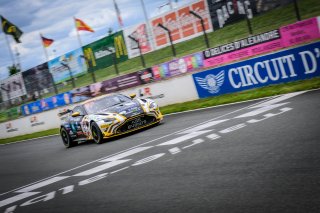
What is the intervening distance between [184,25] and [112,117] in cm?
1312

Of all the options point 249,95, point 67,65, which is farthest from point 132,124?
point 67,65

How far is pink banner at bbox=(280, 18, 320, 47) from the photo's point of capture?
1571 centimetres

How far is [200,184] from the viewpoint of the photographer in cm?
525

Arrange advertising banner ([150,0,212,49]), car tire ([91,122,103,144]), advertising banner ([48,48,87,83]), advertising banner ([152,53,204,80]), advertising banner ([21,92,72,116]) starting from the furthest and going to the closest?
1. advertising banner ([48,48,87,83])
2. advertising banner ([21,92,72,116])
3. advertising banner ([150,0,212,49])
4. advertising banner ([152,53,204,80])
5. car tire ([91,122,103,144])

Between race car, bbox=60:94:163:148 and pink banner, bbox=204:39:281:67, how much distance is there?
6.69 meters

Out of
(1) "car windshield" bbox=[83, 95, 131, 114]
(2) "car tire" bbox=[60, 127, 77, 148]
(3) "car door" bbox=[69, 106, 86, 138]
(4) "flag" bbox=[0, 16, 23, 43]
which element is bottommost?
(2) "car tire" bbox=[60, 127, 77, 148]

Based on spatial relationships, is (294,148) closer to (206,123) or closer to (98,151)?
(206,123)

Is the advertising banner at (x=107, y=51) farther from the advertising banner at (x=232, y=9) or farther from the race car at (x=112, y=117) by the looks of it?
the race car at (x=112, y=117)

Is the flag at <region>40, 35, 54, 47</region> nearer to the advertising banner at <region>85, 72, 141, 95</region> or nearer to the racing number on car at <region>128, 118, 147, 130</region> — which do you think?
the advertising banner at <region>85, 72, 141, 95</region>

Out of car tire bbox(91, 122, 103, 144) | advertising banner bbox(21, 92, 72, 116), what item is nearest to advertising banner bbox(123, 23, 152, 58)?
advertising banner bbox(21, 92, 72, 116)

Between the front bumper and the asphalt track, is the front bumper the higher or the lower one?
the higher one

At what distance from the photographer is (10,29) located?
3806 centimetres

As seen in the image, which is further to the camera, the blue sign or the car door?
the car door

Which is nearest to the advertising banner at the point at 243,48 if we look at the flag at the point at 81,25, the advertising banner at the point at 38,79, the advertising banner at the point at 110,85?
the advertising banner at the point at 110,85
